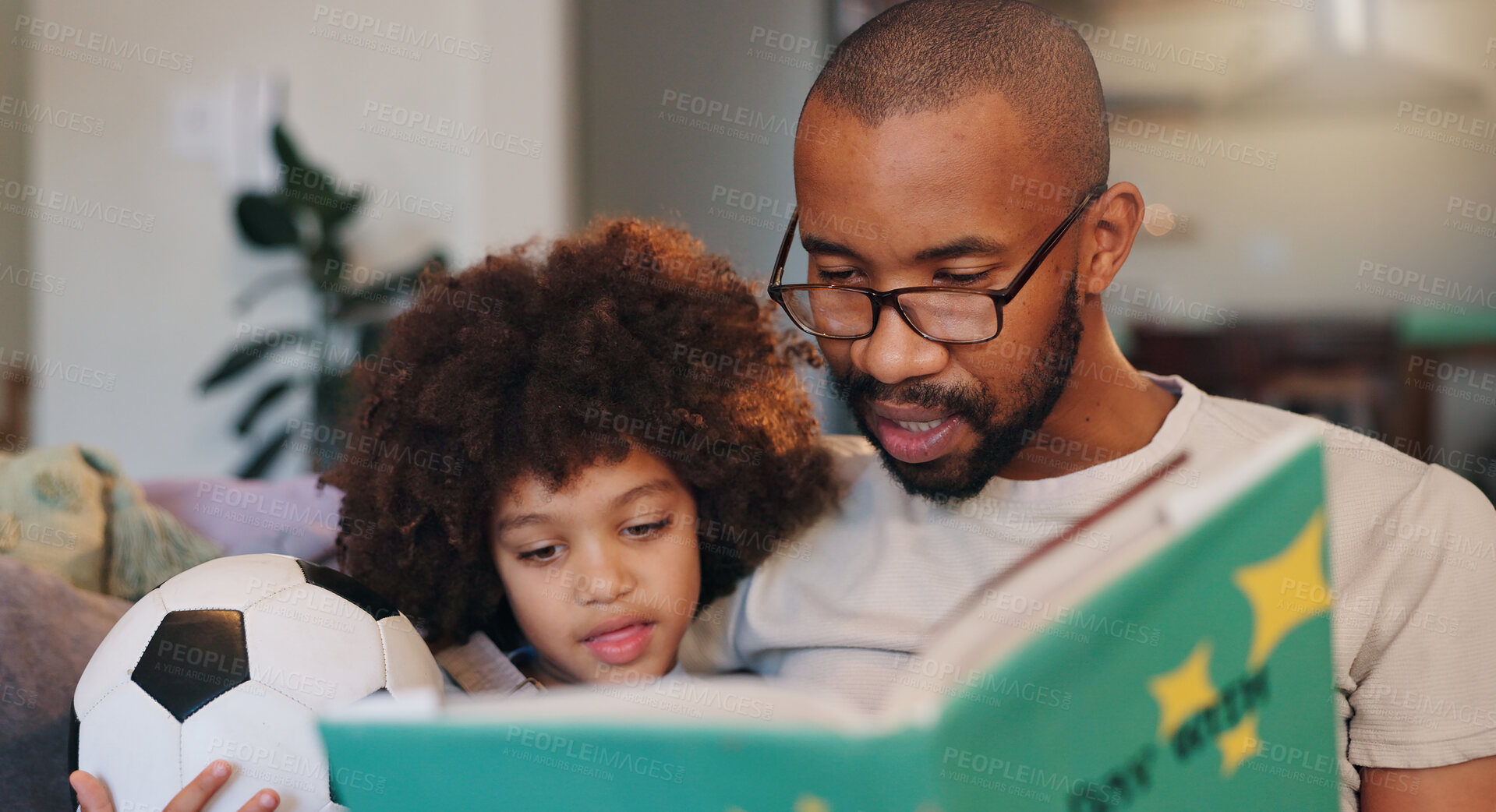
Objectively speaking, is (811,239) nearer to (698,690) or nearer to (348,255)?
(698,690)

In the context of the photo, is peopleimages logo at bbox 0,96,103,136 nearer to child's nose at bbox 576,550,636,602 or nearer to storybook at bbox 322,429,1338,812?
child's nose at bbox 576,550,636,602

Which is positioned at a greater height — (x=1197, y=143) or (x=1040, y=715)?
(x=1197, y=143)

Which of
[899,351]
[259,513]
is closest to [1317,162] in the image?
[899,351]

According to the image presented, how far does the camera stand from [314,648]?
94cm

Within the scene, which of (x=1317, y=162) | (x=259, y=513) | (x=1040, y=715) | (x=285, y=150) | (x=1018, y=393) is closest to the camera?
(x=1040, y=715)

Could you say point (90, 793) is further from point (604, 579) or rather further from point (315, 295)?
point (315, 295)

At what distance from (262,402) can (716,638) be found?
2.34m

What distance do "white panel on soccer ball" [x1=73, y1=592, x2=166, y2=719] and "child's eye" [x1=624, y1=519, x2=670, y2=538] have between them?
43 centimetres

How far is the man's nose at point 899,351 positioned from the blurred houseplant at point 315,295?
2344 mm

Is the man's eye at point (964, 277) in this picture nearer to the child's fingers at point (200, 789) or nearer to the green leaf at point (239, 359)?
the child's fingers at point (200, 789)

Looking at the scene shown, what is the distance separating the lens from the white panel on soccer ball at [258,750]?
2.85ft

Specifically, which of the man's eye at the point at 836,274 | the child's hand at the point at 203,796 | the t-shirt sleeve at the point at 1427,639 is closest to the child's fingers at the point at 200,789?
the child's hand at the point at 203,796

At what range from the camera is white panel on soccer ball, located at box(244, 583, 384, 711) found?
0.91 metres

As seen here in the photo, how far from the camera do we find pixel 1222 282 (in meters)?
3.00
